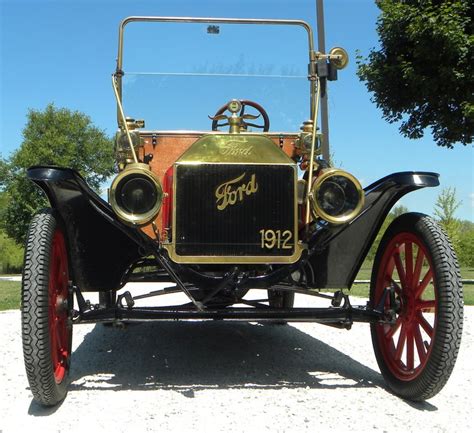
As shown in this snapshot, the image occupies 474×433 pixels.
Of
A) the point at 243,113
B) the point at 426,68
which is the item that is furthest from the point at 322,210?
the point at 426,68

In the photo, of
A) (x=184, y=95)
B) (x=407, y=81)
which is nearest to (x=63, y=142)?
(x=407, y=81)

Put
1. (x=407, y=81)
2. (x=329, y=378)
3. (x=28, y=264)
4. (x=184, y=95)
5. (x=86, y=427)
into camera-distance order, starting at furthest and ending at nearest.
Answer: (x=407, y=81)
(x=184, y=95)
(x=329, y=378)
(x=28, y=264)
(x=86, y=427)

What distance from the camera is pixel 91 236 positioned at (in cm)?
361

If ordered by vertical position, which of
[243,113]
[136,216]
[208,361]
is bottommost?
[208,361]

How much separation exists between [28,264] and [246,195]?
4.18 feet

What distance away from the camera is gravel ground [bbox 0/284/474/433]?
9.26ft

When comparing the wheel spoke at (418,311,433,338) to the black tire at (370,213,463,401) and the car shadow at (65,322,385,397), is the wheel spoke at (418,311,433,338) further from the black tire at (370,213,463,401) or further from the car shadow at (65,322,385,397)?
the car shadow at (65,322,385,397)

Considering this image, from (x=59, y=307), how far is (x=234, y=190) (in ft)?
4.00

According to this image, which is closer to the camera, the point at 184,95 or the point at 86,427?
the point at 86,427

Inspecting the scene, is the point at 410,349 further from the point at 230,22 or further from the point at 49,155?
the point at 49,155

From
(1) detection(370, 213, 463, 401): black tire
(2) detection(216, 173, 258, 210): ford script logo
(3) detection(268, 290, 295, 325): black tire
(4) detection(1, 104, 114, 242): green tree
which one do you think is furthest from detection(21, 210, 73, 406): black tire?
(4) detection(1, 104, 114, 242): green tree

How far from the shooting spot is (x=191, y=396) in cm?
321

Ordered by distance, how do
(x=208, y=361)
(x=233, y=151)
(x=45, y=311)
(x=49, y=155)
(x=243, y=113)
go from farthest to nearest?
(x=49, y=155) → (x=243, y=113) → (x=208, y=361) → (x=233, y=151) → (x=45, y=311)

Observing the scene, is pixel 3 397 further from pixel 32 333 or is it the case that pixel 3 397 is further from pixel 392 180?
pixel 392 180
